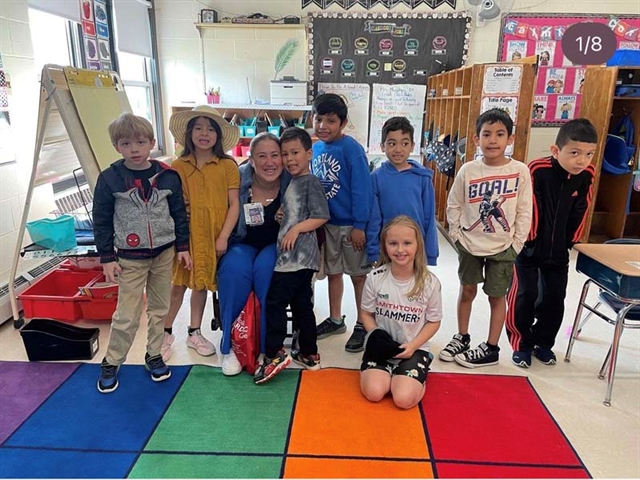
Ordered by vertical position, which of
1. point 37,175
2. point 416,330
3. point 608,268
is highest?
point 37,175

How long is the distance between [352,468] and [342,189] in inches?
48.4

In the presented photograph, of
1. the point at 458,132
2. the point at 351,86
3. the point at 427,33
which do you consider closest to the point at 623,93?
the point at 458,132

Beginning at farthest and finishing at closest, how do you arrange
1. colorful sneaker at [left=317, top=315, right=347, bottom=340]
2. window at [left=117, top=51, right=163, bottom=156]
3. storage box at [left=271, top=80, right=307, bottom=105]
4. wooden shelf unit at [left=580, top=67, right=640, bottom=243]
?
storage box at [left=271, top=80, right=307, bottom=105], window at [left=117, top=51, right=163, bottom=156], wooden shelf unit at [left=580, top=67, right=640, bottom=243], colorful sneaker at [left=317, top=315, right=347, bottom=340]

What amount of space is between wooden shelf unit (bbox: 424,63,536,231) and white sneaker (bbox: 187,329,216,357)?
2580 mm

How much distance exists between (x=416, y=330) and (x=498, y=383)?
0.48 meters

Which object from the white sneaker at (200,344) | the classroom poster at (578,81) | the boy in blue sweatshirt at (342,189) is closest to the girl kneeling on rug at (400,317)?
the boy in blue sweatshirt at (342,189)

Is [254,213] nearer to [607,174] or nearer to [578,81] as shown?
[607,174]

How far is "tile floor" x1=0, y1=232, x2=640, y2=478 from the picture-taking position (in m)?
1.84

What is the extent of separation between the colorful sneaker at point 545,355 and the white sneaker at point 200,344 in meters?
1.63

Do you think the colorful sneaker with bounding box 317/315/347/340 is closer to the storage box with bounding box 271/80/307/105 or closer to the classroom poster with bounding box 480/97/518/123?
the classroom poster with bounding box 480/97/518/123

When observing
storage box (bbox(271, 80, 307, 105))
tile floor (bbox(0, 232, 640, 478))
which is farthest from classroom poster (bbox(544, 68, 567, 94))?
tile floor (bbox(0, 232, 640, 478))

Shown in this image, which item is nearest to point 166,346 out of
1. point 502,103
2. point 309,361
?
point 309,361

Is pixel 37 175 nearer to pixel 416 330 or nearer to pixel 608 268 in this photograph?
pixel 416 330

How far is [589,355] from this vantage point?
8.22 feet
